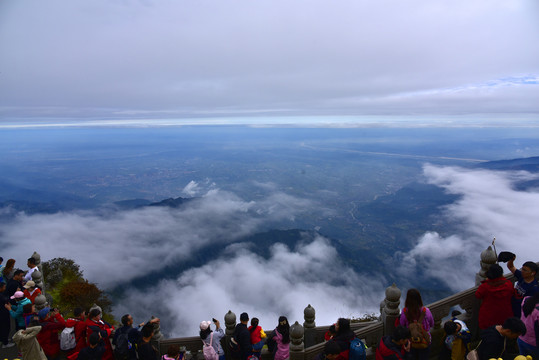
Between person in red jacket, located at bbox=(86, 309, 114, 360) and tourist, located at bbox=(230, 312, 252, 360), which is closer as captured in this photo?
person in red jacket, located at bbox=(86, 309, 114, 360)

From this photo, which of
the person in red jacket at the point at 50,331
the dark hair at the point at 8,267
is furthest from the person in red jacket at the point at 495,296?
the dark hair at the point at 8,267

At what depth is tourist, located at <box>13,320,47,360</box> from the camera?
22.7ft

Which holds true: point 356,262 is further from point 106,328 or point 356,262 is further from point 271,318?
point 106,328

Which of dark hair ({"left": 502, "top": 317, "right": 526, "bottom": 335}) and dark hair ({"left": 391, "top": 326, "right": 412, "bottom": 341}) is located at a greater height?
dark hair ({"left": 502, "top": 317, "right": 526, "bottom": 335})

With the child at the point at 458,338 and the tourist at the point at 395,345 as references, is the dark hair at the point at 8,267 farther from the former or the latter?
the child at the point at 458,338

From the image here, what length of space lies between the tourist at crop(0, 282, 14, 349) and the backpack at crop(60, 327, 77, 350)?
11.3ft

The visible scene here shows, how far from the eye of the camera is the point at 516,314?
23.4 ft

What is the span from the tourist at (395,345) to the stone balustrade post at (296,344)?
241cm

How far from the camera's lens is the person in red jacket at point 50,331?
8203 millimetres

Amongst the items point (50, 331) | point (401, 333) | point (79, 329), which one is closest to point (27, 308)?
point (50, 331)

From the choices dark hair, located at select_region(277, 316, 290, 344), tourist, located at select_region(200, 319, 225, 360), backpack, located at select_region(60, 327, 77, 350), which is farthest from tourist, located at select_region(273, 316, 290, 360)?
backpack, located at select_region(60, 327, 77, 350)

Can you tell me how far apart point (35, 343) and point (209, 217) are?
186002mm

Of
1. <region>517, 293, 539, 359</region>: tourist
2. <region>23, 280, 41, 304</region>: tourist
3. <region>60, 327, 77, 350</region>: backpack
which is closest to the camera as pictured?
<region>517, 293, 539, 359</region>: tourist

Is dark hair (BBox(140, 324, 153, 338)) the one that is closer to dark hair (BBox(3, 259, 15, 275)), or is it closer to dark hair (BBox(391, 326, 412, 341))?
dark hair (BBox(391, 326, 412, 341))
